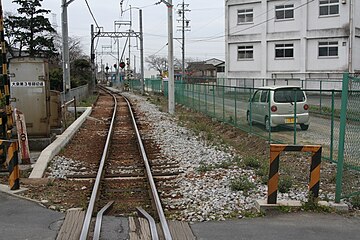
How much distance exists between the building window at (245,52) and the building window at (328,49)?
20.9ft

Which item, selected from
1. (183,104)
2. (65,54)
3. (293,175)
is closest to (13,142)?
(293,175)

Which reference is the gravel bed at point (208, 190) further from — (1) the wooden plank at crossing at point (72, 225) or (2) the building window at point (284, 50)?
(2) the building window at point (284, 50)

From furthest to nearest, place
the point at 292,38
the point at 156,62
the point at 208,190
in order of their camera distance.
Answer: the point at 156,62 < the point at 292,38 < the point at 208,190

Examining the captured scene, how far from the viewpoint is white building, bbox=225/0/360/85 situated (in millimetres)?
36375

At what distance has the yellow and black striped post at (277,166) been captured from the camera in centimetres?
693

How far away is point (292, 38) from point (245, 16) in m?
5.37

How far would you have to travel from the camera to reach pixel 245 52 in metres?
41.9

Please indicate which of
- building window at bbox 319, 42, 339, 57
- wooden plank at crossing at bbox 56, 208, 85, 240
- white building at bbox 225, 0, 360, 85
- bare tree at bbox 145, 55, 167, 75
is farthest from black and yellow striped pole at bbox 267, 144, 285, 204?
bare tree at bbox 145, 55, 167, 75

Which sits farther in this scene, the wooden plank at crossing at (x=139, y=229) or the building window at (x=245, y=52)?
the building window at (x=245, y=52)

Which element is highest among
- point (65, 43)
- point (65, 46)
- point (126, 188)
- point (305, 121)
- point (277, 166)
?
point (65, 43)

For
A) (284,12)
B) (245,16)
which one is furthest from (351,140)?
(245,16)

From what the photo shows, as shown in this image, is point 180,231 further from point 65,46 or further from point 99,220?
point 65,46

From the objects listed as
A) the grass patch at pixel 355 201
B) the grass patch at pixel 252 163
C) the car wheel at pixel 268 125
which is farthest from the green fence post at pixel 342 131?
the car wheel at pixel 268 125

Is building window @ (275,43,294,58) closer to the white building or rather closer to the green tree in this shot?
the white building
